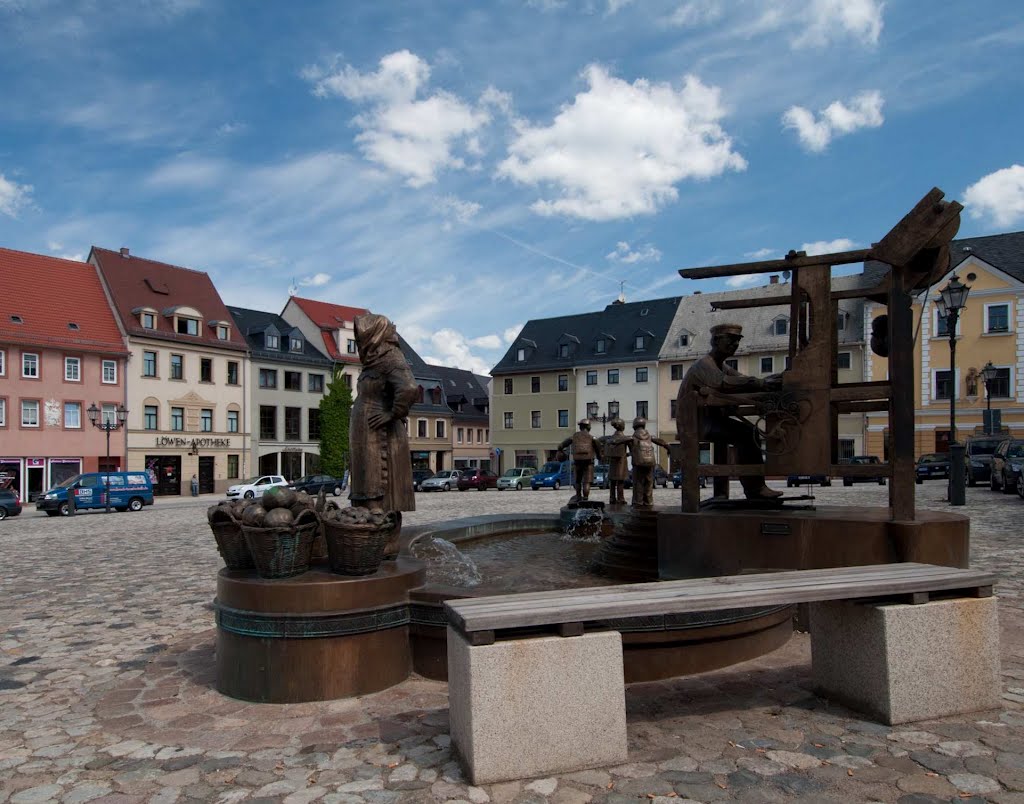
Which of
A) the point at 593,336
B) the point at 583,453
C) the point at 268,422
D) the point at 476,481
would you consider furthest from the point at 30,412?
the point at 593,336

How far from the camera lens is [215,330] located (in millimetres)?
46312

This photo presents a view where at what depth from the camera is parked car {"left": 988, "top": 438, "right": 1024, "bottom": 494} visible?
23.4m

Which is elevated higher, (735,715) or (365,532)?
(365,532)

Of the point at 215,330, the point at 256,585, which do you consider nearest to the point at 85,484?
the point at 215,330

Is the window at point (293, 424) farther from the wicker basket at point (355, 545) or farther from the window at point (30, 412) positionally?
the wicker basket at point (355, 545)

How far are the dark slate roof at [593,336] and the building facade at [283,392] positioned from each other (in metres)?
15.9

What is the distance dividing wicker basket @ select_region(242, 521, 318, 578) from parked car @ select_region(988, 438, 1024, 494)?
23579 millimetres

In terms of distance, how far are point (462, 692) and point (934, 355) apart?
47.8m

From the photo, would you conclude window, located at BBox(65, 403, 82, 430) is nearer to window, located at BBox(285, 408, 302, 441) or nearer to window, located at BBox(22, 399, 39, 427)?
window, located at BBox(22, 399, 39, 427)

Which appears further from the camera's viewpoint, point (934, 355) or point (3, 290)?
point (934, 355)

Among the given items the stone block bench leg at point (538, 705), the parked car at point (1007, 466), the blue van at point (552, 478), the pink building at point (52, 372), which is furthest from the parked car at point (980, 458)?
the pink building at point (52, 372)

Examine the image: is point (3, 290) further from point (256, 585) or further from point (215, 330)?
point (256, 585)

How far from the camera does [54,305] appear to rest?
1572 inches

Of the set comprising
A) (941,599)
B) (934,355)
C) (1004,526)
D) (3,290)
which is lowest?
(1004,526)
